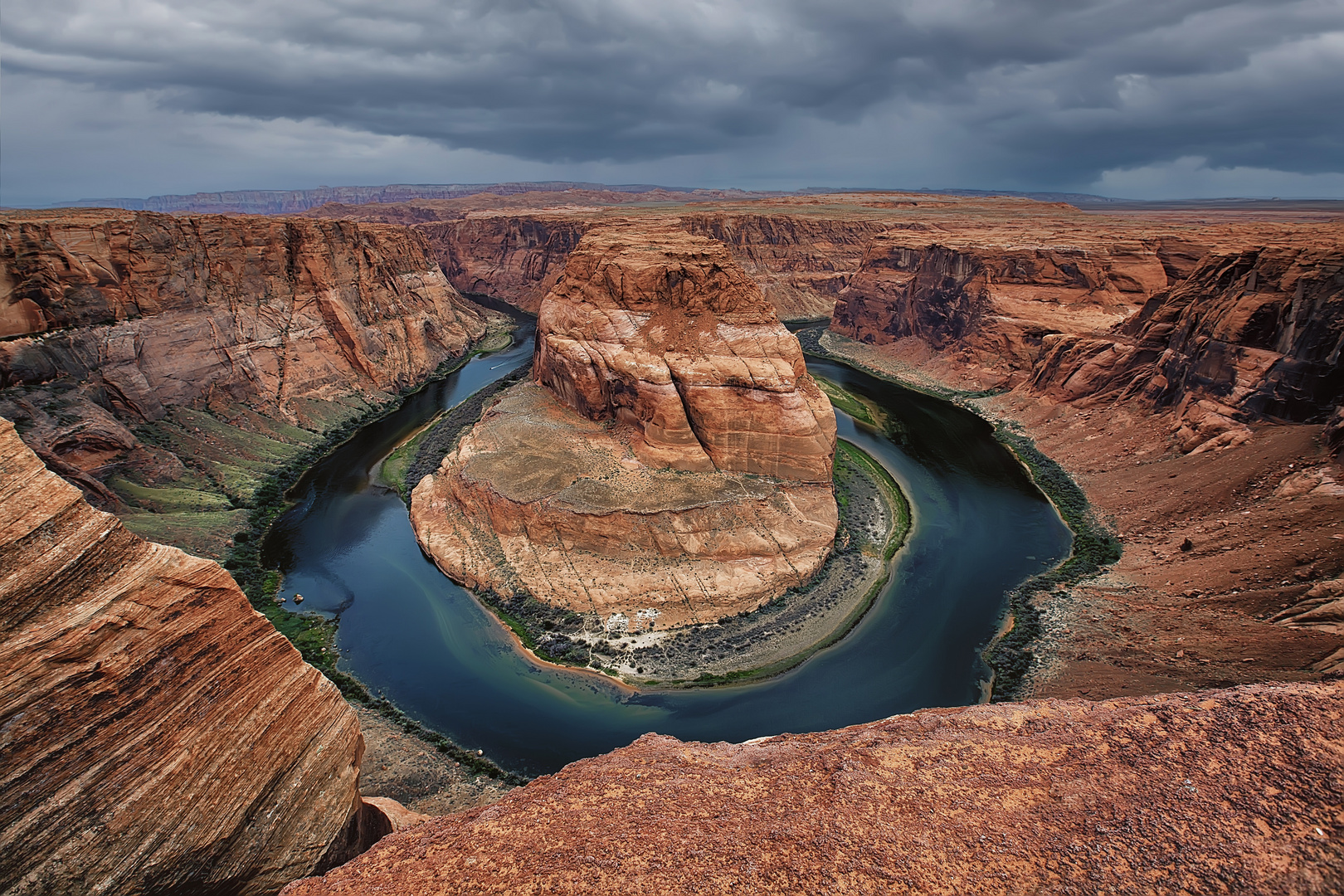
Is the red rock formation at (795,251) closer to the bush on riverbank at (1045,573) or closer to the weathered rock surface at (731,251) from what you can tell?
the weathered rock surface at (731,251)

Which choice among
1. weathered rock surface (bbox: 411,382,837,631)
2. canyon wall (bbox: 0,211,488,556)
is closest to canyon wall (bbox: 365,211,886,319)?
canyon wall (bbox: 0,211,488,556)

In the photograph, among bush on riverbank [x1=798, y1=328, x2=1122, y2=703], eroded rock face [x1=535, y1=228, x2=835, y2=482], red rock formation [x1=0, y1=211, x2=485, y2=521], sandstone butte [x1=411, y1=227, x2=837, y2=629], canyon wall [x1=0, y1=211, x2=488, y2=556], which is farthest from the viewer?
red rock formation [x1=0, y1=211, x2=485, y2=521]

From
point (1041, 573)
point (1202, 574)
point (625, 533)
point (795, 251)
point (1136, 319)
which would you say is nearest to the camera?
point (1202, 574)

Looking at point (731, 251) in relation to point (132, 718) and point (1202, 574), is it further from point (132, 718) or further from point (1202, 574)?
point (132, 718)

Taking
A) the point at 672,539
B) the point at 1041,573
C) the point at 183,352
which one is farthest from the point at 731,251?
the point at 672,539

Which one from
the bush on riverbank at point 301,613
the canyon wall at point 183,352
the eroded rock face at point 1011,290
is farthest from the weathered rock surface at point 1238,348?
the canyon wall at point 183,352

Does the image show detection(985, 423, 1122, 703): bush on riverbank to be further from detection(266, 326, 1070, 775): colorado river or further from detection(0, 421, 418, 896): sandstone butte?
detection(0, 421, 418, 896): sandstone butte

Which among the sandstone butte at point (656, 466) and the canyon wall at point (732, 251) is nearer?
the sandstone butte at point (656, 466)
